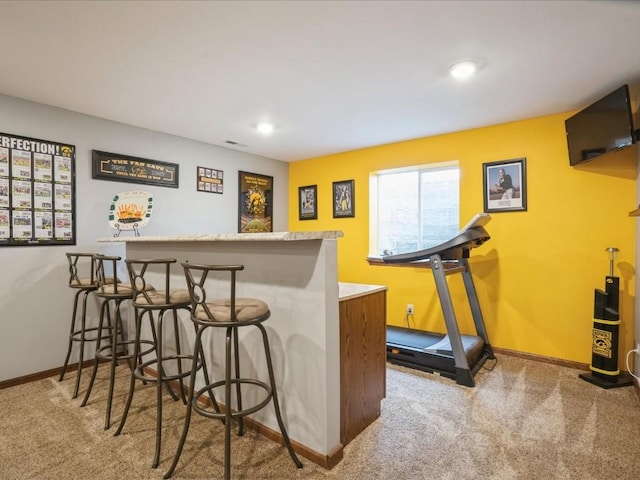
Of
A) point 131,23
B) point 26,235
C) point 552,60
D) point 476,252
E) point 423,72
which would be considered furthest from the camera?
point 476,252

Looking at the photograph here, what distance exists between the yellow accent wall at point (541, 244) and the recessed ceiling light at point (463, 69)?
4.46 feet

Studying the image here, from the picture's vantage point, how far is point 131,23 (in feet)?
6.20

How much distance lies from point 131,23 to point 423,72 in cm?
187

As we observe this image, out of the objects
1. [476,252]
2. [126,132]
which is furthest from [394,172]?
[126,132]

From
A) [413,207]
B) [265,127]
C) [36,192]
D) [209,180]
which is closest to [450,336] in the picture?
[413,207]

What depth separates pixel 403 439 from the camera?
2053 millimetres

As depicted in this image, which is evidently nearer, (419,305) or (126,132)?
(126,132)

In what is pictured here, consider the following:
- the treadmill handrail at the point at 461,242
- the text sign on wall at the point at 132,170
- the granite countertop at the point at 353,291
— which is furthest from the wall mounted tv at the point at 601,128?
the text sign on wall at the point at 132,170

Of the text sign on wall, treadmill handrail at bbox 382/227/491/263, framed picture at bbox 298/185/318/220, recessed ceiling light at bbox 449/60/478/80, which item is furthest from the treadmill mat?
the text sign on wall

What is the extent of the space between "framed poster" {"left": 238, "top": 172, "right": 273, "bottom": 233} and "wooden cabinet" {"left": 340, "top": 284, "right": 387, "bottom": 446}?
9.20 feet

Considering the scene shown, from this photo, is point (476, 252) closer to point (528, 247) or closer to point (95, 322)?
point (528, 247)

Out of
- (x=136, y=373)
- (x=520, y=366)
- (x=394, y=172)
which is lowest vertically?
(x=520, y=366)

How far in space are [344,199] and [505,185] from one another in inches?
78.7

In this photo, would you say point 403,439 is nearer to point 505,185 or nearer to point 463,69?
point 463,69
